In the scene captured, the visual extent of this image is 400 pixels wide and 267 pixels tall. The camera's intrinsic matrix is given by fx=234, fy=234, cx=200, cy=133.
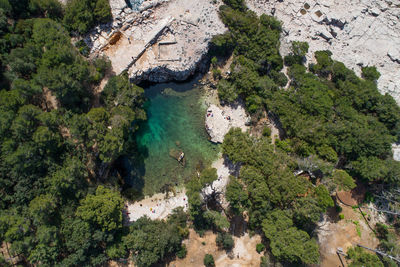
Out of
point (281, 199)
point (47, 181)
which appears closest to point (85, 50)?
point (47, 181)

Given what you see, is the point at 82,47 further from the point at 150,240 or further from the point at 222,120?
the point at 150,240

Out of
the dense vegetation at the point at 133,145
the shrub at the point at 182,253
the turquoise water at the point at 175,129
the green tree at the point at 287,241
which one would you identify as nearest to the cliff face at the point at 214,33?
the dense vegetation at the point at 133,145

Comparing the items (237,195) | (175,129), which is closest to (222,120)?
(175,129)

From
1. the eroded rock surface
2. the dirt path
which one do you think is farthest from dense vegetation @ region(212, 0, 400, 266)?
the eroded rock surface

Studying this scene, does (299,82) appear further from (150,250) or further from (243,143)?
(150,250)

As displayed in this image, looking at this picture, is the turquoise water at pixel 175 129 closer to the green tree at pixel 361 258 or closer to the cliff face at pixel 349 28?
the cliff face at pixel 349 28
